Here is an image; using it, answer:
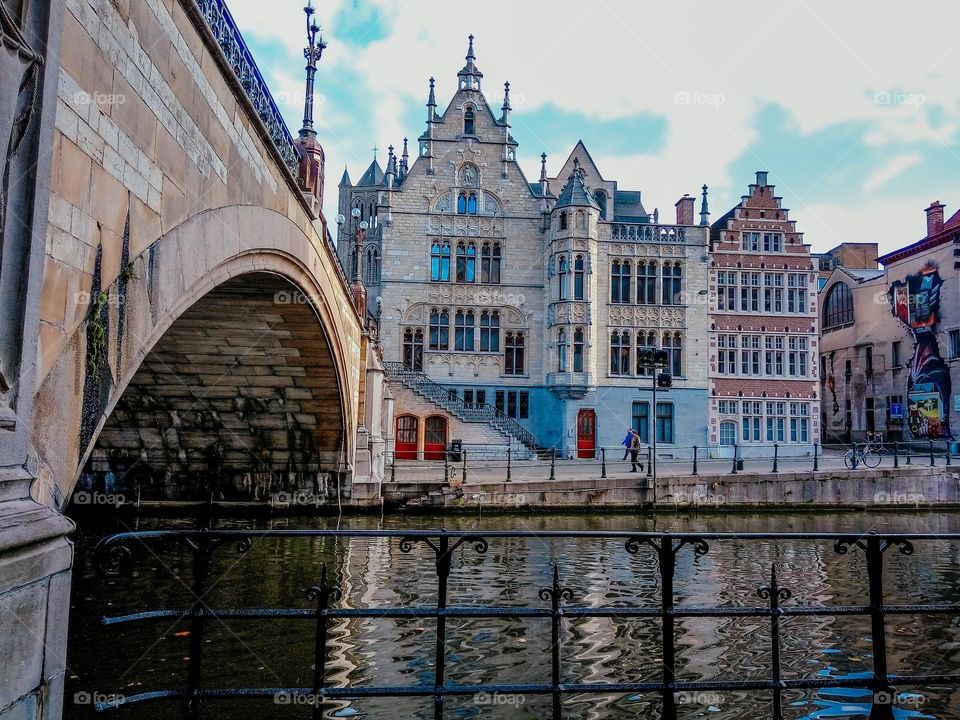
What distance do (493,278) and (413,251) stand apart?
3384 mm

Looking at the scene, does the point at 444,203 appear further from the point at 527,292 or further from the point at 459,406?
the point at 459,406

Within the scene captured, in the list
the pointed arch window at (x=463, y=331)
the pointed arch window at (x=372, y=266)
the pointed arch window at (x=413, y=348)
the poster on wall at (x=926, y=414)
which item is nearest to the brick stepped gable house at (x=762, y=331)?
the poster on wall at (x=926, y=414)

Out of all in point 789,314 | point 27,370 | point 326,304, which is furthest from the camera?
point 789,314

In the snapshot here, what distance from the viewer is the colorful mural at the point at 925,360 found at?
3316cm

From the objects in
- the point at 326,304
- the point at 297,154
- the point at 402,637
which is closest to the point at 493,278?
the point at 326,304

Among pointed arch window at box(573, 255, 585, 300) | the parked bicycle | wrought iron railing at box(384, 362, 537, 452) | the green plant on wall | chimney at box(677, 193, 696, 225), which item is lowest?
the parked bicycle

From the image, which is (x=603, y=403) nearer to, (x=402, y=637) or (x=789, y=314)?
(x=789, y=314)

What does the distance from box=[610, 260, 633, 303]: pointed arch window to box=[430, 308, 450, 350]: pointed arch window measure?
22.3 feet

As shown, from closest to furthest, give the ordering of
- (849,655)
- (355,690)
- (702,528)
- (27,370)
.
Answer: (27,370), (355,690), (849,655), (702,528)

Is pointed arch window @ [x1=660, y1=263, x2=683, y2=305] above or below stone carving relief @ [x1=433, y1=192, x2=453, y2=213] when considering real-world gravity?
below

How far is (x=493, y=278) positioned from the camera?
99.8 feet

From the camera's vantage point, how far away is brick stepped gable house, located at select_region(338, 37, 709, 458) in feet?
96.7

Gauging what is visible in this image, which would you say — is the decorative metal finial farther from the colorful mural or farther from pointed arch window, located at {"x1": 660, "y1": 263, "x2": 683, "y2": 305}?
the colorful mural

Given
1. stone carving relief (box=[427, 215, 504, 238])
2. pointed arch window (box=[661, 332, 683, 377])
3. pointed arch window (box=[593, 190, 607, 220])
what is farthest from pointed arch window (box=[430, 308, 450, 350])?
pointed arch window (box=[593, 190, 607, 220])
